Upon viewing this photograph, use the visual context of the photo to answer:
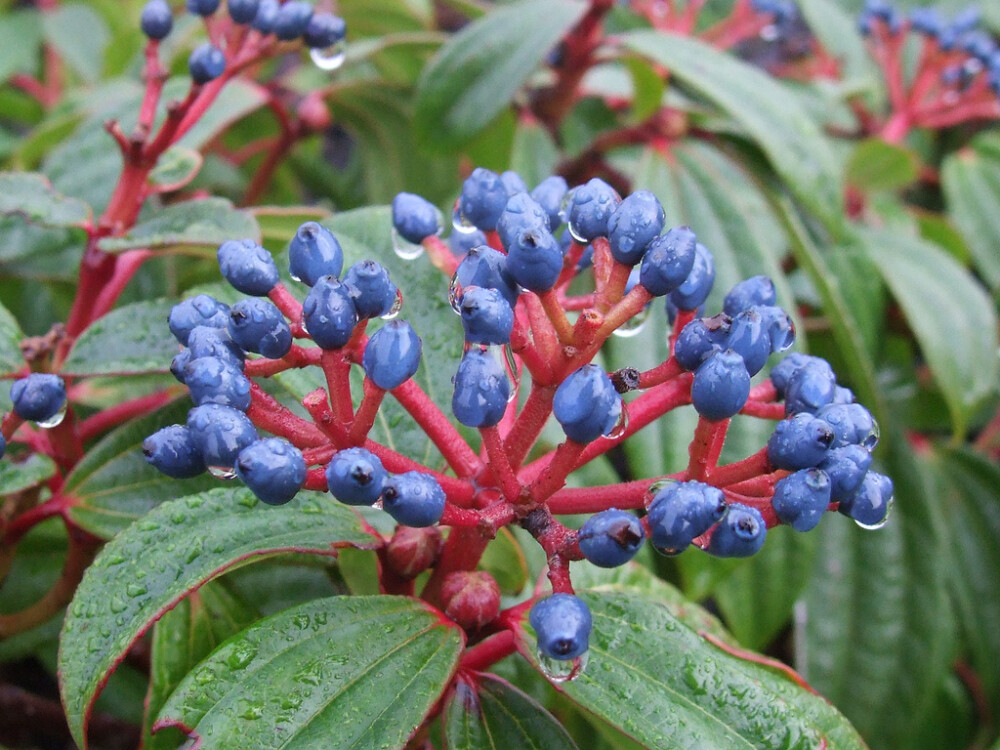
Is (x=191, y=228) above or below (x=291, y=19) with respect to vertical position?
below

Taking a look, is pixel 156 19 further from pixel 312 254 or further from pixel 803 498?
pixel 803 498

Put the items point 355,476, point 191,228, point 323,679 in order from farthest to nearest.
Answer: point 191,228
point 323,679
point 355,476

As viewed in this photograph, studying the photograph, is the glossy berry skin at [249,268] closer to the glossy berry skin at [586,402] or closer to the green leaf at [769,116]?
the glossy berry skin at [586,402]

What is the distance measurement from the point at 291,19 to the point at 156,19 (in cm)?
17

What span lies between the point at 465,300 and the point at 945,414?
5.29 feet

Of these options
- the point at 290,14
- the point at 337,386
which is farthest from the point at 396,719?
the point at 290,14

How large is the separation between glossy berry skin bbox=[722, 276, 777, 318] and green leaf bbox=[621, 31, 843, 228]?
2.05ft

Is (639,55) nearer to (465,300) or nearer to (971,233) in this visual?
(971,233)

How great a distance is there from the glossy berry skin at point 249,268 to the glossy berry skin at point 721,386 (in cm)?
35

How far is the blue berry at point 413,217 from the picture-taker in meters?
0.87

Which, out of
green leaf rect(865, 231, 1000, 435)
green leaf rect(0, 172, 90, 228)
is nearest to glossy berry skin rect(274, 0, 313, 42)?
green leaf rect(0, 172, 90, 228)

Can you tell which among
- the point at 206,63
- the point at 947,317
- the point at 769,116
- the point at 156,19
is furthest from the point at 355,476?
the point at 947,317

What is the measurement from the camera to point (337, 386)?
26.6 inches

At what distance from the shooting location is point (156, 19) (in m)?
1.10
